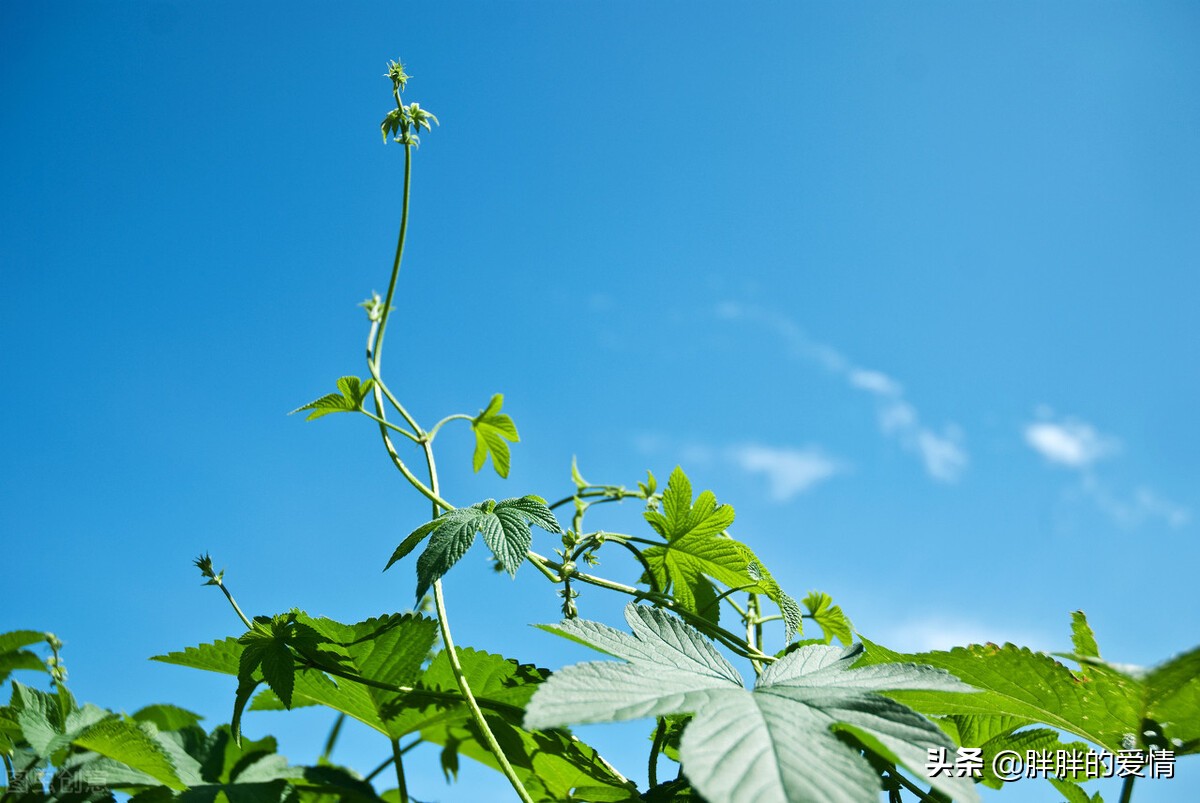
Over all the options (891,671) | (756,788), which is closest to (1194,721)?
(891,671)

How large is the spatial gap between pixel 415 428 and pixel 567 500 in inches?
14.8

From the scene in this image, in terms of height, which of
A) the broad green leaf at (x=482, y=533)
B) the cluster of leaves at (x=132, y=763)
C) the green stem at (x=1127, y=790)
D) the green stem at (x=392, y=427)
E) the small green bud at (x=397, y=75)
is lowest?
the green stem at (x=1127, y=790)

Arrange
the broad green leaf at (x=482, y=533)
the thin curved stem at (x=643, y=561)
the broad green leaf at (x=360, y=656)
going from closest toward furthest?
1. the broad green leaf at (x=482, y=533)
2. the broad green leaf at (x=360, y=656)
3. the thin curved stem at (x=643, y=561)

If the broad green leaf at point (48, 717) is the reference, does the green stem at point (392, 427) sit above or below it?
above

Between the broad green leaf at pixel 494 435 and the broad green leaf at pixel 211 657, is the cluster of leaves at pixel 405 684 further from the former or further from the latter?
the broad green leaf at pixel 494 435

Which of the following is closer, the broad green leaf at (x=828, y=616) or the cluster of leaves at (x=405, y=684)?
the cluster of leaves at (x=405, y=684)

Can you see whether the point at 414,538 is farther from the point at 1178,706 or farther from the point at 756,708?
the point at 1178,706

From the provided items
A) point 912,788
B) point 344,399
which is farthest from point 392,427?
point 912,788

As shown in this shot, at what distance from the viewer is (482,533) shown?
114 centimetres

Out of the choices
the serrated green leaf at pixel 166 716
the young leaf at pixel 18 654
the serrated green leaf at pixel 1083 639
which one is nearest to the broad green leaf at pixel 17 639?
the young leaf at pixel 18 654

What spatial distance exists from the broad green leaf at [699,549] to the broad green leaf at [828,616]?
265 millimetres

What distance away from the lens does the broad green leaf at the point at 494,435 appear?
1705 millimetres

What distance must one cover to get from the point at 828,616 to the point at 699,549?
40cm

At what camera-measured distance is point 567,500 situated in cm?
176
